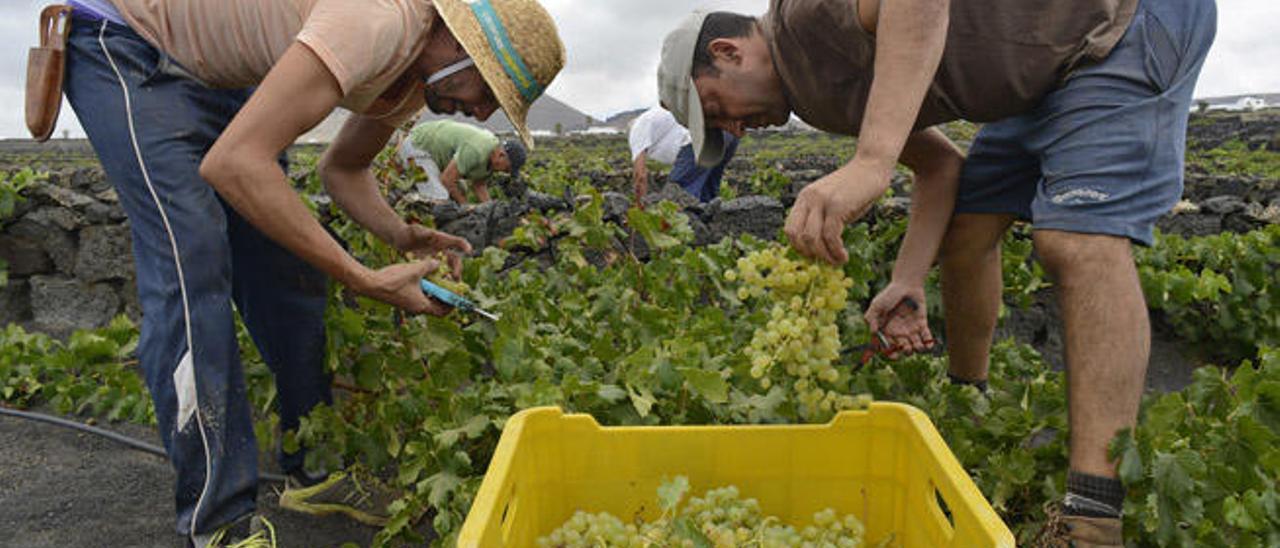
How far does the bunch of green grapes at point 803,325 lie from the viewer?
178 centimetres

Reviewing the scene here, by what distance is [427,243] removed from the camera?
2758 mm

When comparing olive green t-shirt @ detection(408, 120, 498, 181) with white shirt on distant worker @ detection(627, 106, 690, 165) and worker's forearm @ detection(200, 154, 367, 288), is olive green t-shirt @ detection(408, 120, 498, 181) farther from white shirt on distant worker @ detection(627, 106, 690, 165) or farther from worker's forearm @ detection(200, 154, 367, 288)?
worker's forearm @ detection(200, 154, 367, 288)

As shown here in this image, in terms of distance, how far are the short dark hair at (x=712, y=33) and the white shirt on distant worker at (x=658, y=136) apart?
548 cm

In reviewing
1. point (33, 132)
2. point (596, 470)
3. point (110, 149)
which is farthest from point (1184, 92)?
point (33, 132)

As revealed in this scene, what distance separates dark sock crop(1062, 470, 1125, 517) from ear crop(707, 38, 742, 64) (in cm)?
121

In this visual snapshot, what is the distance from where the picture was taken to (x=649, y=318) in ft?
9.08

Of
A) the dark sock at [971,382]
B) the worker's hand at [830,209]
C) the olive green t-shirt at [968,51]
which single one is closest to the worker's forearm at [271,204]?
the worker's hand at [830,209]

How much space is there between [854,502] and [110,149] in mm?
1880

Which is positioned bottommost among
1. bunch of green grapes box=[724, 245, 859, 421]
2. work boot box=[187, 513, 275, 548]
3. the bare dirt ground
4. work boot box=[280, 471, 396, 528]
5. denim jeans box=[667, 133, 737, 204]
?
denim jeans box=[667, 133, 737, 204]

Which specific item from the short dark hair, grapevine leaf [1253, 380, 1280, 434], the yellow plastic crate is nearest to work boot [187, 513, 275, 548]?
the yellow plastic crate

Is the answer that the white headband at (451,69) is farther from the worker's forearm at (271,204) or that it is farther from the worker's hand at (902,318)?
the worker's hand at (902,318)

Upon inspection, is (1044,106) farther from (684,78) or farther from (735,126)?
(684,78)

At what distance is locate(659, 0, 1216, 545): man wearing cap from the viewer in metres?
1.78

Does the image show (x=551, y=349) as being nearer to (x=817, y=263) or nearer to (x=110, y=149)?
(x=817, y=263)
